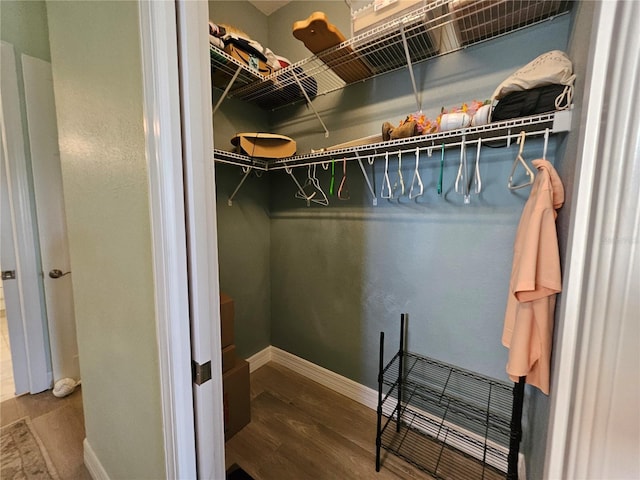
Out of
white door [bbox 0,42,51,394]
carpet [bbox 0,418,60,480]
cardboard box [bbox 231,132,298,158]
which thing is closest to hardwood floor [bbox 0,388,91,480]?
carpet [bbox 0,418,60,480]

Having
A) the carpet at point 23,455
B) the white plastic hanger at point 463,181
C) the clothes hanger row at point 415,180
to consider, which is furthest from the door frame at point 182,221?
the carpet at point 23,455

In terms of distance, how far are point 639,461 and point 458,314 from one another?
1.11 m

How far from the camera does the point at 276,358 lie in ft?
7.40

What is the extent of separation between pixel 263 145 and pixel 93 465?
1897mm

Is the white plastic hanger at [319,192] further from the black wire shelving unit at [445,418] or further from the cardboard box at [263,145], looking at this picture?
the black wire shelving unit at [445,418]

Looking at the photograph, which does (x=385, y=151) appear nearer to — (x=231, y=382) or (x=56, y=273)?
(x=231, y=382)

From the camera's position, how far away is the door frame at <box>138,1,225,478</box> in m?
0.61

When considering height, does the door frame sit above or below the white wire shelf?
below

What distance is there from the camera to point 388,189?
1.56 metres

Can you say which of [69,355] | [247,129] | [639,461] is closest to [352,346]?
[639,461]

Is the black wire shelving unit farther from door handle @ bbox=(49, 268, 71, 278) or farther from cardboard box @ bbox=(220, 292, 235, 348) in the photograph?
door handle @ bbox=(49, 268, 71, 278)

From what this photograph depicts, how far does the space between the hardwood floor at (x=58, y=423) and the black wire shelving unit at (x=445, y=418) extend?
1578 mm

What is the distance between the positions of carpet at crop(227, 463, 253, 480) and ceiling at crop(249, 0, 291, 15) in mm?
2904

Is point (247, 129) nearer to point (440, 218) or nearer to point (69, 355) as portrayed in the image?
point (440, 218)
